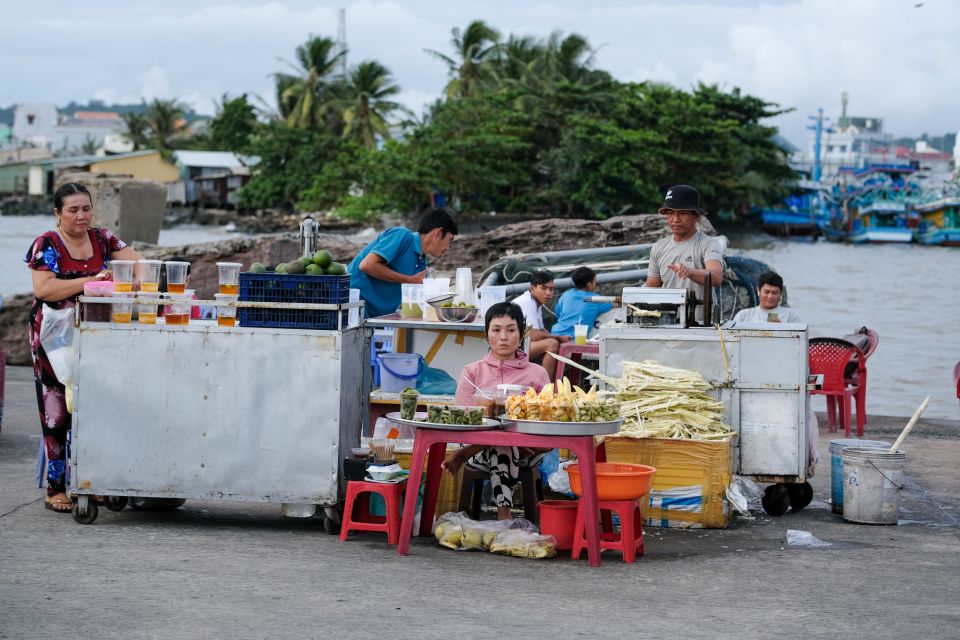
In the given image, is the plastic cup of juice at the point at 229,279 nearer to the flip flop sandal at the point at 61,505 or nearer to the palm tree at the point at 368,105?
the flip flop sandal at the point at 61,505

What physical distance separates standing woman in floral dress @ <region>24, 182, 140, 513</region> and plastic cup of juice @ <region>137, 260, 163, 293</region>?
256mm

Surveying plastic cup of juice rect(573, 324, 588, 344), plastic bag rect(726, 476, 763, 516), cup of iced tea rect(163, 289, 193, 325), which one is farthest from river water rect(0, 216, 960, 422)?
A: cup of iced tea rect(163, 289, 193, 325)

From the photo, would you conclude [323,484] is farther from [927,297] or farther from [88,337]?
[927,297]

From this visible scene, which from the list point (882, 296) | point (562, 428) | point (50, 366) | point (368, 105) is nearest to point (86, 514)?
point (50, 366)

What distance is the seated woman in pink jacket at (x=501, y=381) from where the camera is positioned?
21.9 feet

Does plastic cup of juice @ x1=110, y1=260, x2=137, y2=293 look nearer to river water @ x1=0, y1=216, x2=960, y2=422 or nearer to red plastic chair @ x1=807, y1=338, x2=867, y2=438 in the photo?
red plastic chair @ x1=807, y1=338, x2=867, y2=438

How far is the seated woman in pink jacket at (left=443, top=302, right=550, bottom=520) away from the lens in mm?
6688

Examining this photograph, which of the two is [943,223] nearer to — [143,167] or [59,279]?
[143,167]

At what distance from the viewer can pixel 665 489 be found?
721cm

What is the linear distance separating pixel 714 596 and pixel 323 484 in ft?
7.16

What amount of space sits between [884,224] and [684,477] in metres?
78.4

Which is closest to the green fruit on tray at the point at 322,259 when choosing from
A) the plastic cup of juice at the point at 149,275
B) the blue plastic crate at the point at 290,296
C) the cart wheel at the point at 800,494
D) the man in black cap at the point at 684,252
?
the blue plastic crate at the point at 290,296

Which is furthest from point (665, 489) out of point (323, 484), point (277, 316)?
point (277, 316)

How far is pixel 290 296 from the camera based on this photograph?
657cm
